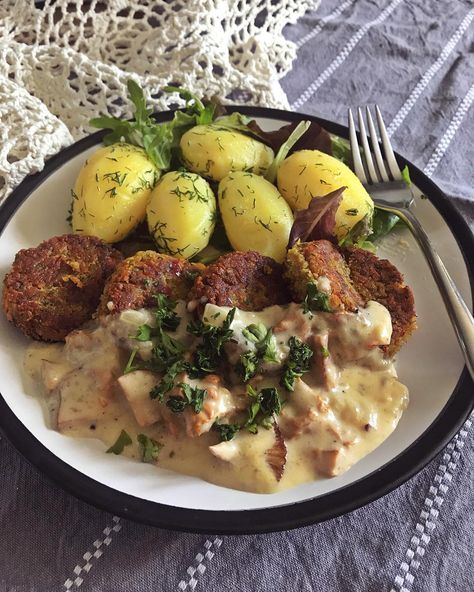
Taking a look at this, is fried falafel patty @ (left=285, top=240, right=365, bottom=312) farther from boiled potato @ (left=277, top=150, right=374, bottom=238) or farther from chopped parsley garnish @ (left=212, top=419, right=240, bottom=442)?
chopped parsley garnish @ (left=212, top=419, right=240, bottom=442)

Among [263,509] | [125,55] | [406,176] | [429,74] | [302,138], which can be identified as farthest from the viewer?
[429,74]

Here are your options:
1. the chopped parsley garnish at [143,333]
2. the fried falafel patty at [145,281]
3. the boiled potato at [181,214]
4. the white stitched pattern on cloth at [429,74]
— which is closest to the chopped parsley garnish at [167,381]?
the chopped parsley garnish at [143,333]

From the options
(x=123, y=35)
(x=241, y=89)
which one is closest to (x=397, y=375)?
(x=241, y=89)

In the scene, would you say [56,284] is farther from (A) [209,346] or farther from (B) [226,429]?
(B) [226,429]

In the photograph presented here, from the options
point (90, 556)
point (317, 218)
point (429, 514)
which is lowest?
point (90, 556)

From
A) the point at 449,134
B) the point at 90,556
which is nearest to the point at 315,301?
the point at 90,556

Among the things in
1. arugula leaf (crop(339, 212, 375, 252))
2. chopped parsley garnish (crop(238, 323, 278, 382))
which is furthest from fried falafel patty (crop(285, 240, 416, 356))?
chopped parsley garnish (crop(238, 323, 278, 382))

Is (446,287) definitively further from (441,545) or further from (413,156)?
(413,156)
